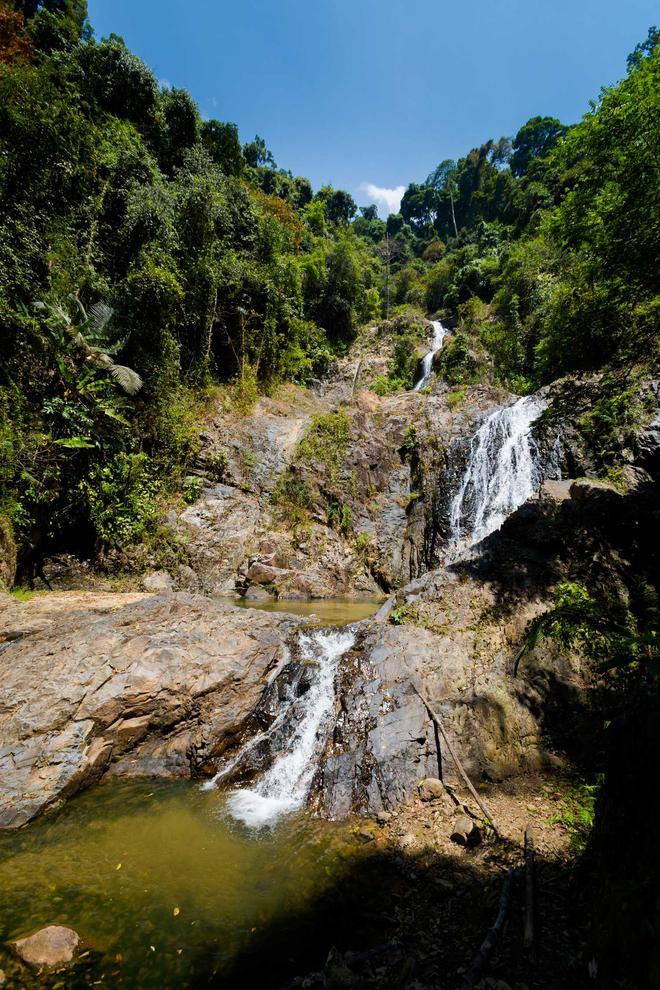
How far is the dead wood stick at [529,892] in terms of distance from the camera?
275 cm

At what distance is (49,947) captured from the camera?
3.04 metres

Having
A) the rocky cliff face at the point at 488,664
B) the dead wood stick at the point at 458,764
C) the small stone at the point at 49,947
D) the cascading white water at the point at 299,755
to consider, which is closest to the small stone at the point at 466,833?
the dead wood stick at the point at 458,764

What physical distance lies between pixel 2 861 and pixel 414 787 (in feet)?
14.8

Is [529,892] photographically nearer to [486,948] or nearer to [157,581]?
[486,948]

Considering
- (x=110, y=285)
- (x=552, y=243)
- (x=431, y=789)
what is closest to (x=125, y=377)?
(x=110, y=285)

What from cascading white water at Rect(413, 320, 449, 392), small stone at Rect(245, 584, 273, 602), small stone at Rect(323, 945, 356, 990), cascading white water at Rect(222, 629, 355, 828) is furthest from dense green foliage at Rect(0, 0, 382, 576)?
small stone at Rect(323, 945, 356, 990)

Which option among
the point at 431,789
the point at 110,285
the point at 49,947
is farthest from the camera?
the point at 110,285

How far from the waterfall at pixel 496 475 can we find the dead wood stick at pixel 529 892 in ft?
30.1

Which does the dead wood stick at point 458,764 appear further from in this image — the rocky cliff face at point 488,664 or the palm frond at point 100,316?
the palm frond at point 100,316

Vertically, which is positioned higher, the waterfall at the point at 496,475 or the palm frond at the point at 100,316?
the palm frond at the point at 100,316

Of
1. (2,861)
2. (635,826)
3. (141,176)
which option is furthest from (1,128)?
(635,826)

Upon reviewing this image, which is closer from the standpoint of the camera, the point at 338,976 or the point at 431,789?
the point at 338,976

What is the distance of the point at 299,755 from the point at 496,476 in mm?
11545

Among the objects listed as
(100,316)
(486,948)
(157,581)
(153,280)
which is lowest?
(486,948)
